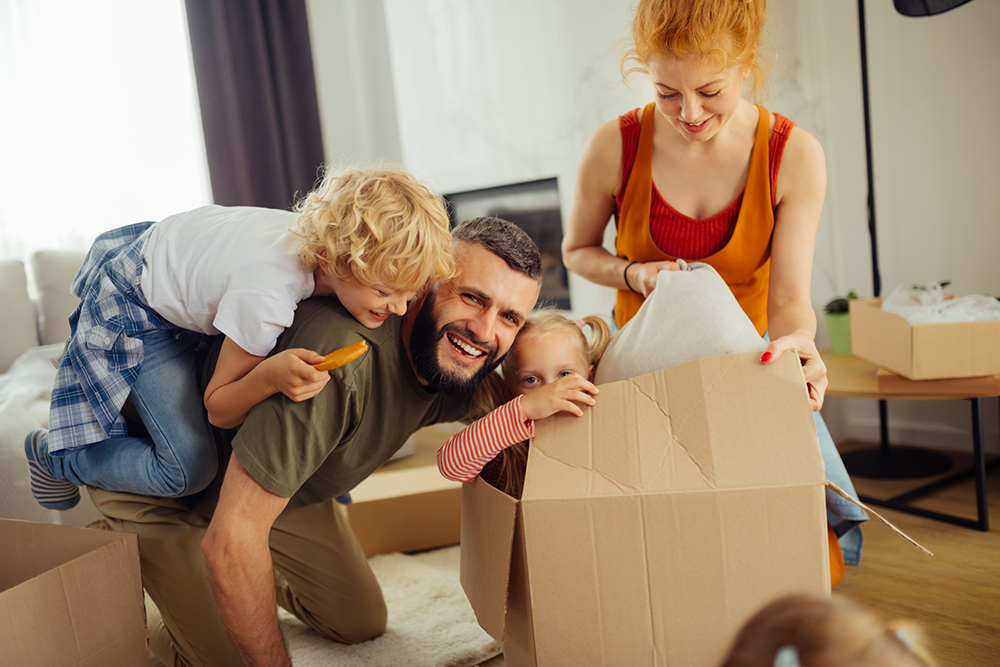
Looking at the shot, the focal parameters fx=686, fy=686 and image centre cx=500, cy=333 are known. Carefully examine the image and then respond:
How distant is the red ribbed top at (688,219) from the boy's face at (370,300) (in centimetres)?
57

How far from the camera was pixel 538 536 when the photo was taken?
81 cm

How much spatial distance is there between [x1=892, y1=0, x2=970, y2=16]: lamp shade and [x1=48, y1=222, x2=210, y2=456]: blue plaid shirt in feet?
6.75

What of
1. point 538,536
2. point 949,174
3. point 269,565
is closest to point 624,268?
point 538,536

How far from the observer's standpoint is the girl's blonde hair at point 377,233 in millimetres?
1032

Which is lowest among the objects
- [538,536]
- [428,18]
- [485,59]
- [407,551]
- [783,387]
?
[407,551]

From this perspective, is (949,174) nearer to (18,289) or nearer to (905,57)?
(905,57)

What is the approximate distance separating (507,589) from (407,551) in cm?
119

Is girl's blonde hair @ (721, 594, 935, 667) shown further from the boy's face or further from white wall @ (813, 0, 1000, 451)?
white wall @ (813, 0, 1000, 451)

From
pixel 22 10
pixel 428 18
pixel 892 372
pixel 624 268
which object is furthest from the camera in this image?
pixel 428 18

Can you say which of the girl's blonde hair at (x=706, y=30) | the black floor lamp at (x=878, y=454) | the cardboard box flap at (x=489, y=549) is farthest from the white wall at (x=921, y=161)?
the cardboard box flap at (x=489, y=549)

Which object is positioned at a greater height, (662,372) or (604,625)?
(662,372)

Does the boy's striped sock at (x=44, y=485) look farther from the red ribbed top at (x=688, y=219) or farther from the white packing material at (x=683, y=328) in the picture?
the red ribbed top at (x=688, y=219)

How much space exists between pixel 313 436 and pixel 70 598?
36 cm

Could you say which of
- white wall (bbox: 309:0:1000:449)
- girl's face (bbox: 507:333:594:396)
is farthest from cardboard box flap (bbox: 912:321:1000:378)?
girl's face (bbox: 507:333:594:396)
